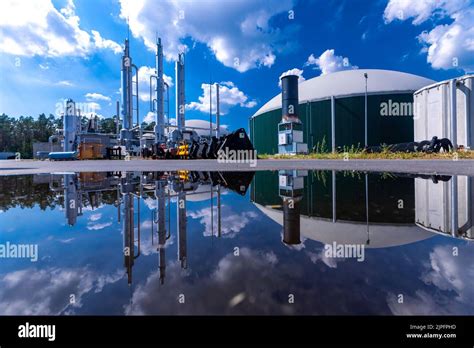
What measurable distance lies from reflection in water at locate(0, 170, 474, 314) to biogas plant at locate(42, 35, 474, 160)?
14001 millimetres

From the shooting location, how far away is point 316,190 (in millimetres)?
4383

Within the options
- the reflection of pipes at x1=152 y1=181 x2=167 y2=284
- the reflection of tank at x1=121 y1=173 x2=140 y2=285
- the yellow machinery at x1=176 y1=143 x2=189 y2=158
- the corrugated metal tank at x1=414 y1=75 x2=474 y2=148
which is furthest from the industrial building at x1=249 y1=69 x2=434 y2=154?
the reflection of tank at x1=121 y1=173 x2=140 y2=285

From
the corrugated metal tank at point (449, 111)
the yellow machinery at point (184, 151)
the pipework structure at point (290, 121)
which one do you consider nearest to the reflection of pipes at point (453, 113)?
the corrugated metal tank at point (449, 111)

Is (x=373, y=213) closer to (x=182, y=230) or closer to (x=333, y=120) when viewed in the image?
(x=182, y=230)

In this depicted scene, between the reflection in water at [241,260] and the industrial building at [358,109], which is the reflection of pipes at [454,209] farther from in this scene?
the industrial building at [358,109]

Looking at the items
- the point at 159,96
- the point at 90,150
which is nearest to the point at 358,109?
the point at 159,96

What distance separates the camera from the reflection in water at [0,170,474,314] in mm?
1098

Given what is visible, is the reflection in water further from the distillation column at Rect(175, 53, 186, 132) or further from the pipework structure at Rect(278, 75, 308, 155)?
the distillation column at Rect(175, 53, 186, 132)

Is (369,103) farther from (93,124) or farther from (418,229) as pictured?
(93,124)

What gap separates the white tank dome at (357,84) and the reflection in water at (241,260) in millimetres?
23863

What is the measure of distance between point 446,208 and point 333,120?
23204 mm

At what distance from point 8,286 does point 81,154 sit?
95.5 feet

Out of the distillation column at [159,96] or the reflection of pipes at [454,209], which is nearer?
the reflection of pipes at [454,209]

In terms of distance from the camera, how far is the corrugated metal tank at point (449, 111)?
16203mm
